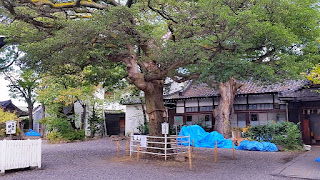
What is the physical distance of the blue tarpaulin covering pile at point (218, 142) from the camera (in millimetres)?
15578

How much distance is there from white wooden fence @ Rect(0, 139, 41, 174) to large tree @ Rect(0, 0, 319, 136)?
3.19 meters

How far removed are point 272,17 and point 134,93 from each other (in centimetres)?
1478

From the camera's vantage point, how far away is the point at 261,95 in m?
20.0

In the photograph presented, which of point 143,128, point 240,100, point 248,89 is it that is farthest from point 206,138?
point 143,128

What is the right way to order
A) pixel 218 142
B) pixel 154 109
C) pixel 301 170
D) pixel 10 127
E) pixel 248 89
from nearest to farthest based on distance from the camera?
pixel 301 170, pixel 10 127, pixel 154 109, pixel 218 142, pixel 248 89

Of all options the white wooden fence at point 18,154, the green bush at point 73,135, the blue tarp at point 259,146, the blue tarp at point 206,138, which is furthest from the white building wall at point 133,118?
the white wooden fence at point 18,154

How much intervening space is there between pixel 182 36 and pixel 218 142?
8.48 metres

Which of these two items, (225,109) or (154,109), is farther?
(225,109)

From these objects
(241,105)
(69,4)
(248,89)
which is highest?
(69,4)

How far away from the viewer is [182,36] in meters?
11.0

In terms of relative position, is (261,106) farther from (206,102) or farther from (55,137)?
(55,137)

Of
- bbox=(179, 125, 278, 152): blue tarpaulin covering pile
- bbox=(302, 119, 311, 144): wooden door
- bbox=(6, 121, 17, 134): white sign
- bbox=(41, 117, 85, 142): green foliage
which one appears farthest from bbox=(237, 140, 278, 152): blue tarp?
bbox=(41, 117, 85, 142): green foliage

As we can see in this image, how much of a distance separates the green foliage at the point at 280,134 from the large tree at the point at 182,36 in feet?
19.9

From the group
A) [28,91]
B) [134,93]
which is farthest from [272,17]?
[28,91]
